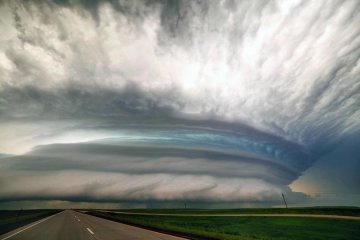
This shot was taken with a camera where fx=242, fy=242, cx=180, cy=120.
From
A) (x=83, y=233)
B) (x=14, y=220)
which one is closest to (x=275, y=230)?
(x=83, y=233)

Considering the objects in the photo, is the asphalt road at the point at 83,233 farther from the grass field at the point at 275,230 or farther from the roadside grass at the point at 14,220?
the grass field at the point at 275,230

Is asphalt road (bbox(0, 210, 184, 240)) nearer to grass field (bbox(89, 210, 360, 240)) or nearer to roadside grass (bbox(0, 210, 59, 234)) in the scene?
roadside grass (bbox(0, 210, 59, 234))

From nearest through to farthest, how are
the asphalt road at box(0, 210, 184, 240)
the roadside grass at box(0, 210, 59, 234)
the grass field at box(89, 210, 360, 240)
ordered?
the asphalt road at box(0, 210, 184, 240)
the grass field at box(89, 210, 360, 240)
the roadside grass at box(0, 210, 59, 234)

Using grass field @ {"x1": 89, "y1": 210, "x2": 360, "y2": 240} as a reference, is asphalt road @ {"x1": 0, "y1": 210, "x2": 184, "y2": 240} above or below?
below

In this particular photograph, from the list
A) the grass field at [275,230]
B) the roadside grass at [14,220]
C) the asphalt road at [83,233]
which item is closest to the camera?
the asphalt road at [83,233]

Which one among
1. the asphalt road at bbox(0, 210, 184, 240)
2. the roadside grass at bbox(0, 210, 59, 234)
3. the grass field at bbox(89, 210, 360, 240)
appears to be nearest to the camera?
the asphalt road at bbox(0, 210, 184, 240)

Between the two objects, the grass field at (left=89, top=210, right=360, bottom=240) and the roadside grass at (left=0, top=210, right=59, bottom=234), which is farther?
the roadside grass at (left=0, top=210, right=59, bottom=234)

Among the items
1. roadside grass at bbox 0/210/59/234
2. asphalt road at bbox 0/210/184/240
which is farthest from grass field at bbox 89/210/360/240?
roadside grass at bbox 0/210/59/234

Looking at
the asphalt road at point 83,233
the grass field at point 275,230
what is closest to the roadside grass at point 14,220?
the asphalt road at point 83,233

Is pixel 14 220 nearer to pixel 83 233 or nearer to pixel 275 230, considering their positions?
pixel 83 233

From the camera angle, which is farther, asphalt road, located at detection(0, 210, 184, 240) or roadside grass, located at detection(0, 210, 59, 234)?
roadside grass, located at detection(0, 210, 59, 234)

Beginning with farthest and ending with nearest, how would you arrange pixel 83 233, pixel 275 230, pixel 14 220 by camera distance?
pixel 14 220, pixel 275 230, pixel 83 233

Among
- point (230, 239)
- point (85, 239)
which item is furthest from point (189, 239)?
point (85, 239)

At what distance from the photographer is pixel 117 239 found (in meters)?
15.2
